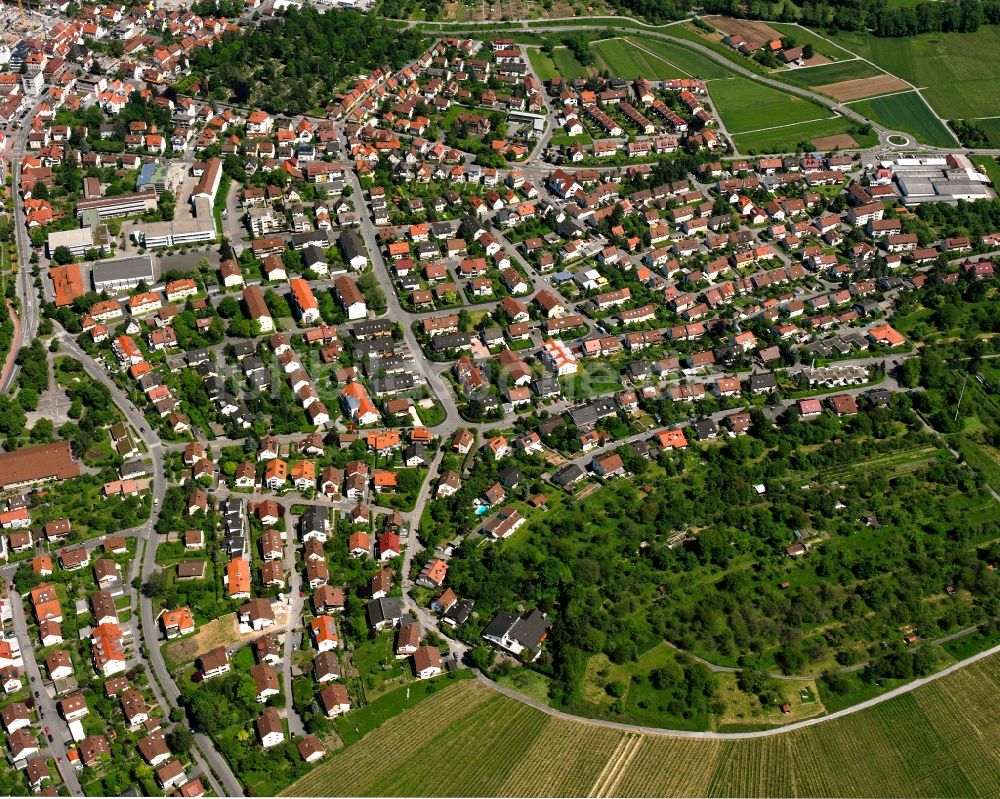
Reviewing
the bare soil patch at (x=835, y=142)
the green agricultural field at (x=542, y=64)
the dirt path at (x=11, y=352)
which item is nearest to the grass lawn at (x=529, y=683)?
the dirt path at (x=11, y=352)

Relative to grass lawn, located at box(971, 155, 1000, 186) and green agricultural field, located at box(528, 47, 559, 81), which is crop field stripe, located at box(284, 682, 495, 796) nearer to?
grass lawn, located at box(971, 155, 1000, 186)

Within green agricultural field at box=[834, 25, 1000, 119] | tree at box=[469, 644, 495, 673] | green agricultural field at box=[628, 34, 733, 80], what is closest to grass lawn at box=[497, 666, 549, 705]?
tree at box=[469, 644, 495, 673]

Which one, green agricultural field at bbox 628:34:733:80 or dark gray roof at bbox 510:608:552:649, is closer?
dark gray roof at bbox 510:608:552:649

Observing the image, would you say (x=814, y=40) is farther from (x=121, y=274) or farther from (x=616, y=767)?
(x=616, y=767)

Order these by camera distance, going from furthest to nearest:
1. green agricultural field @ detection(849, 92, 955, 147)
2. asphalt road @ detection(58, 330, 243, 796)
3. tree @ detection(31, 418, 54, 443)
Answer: green agricultural field @ detection(849, 92, 955, 147) → tree @ detection(31, 418, 54, 443) → asphalt road @ detection(58, 330, 243, 796)

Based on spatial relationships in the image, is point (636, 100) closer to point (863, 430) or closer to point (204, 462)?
point (863, 430)

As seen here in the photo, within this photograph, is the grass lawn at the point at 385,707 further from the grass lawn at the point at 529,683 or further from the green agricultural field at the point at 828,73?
the green agricultural field at the point at 828,73
